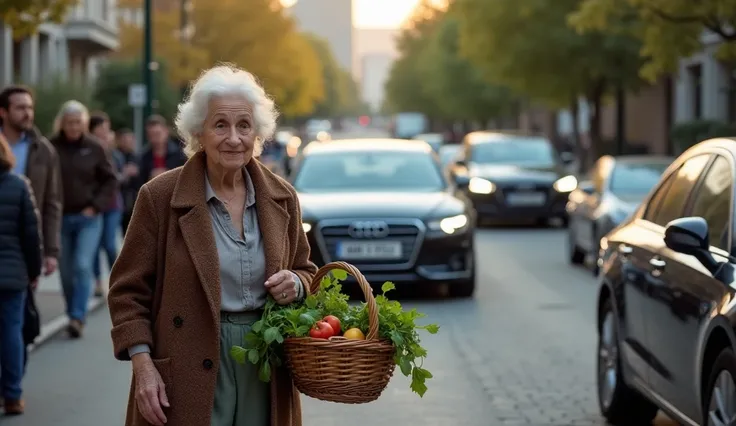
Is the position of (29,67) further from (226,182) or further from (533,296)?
(226,182)

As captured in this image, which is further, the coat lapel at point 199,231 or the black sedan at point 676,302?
the black sedan at point 676,302

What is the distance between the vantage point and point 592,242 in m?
17.7

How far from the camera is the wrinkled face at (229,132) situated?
444cm

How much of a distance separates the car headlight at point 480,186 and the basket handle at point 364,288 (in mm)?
20922

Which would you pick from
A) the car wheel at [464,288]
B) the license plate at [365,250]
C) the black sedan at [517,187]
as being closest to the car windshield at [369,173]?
the car wheel at [464,288]

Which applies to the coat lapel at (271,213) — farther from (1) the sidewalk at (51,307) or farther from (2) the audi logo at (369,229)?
(2) the audi logo at (369,229)

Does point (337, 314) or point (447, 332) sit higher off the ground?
point (337, 314)

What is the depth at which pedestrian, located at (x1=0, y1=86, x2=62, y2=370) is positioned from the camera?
9.87 meters

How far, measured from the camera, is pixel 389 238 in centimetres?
1415

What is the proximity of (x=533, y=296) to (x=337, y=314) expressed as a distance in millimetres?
10907

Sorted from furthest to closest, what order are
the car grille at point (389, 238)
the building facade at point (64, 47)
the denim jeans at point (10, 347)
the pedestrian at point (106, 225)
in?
the building facade at point (64, 47) < the pedestrian at point (106, 225) < the car grille at point (389, 238) < the denim jeans at point (10, 347)

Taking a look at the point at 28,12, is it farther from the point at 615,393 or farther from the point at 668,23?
the point at 668,23

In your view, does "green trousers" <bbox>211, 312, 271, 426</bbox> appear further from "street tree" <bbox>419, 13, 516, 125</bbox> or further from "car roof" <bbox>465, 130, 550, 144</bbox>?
"street tree" <bbox>419, 13, 516, 125</bbox>

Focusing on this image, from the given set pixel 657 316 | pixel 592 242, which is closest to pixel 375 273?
pixel 592 242
